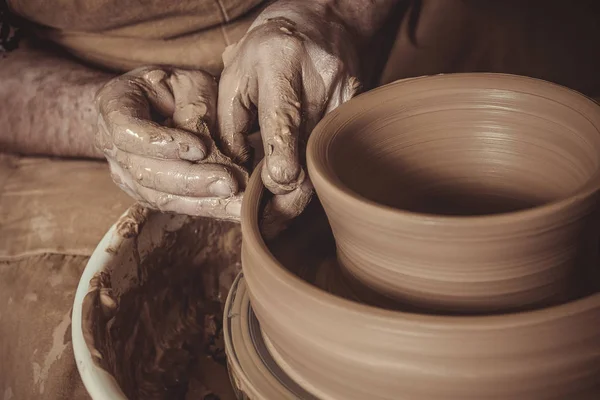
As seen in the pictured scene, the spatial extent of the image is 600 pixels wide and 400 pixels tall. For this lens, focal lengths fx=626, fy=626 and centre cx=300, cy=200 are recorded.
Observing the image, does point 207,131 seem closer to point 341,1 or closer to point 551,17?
point 341,1

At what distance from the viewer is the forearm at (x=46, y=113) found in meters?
1.53

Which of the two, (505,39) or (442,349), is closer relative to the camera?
(442,349)

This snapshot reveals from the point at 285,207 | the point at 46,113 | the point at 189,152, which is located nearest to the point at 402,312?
the point at 285,207

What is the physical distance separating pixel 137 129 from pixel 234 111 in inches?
7.6

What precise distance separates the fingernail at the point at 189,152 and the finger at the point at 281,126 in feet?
0.35

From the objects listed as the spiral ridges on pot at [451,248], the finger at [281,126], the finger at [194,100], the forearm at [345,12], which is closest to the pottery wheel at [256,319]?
the spiral ridges on pot at [451,248]

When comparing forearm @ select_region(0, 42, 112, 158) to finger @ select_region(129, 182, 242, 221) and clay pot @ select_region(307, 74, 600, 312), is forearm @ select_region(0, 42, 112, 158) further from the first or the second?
clay pot @ select_region(307, 74, 600, 312)

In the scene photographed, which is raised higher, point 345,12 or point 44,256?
point 345,12

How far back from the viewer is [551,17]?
1.49 meters

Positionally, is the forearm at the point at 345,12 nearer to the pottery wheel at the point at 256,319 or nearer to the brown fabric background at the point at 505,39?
the brown fabric background at the point at 505,39

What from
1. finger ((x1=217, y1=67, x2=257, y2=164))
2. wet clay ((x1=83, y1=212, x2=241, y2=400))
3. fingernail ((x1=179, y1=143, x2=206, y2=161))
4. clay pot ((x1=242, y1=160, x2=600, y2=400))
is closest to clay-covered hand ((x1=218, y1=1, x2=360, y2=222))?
finger ((x1=217, y1=67, x2=257, y2=164))

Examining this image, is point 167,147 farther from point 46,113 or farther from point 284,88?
point 46,113

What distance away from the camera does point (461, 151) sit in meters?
1.02

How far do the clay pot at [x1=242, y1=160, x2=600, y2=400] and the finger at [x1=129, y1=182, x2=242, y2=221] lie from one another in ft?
0.77
